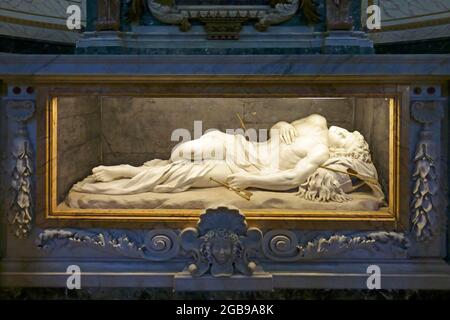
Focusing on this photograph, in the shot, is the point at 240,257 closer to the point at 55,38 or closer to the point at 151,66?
the point at 151,66

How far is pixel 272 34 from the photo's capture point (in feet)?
10.8

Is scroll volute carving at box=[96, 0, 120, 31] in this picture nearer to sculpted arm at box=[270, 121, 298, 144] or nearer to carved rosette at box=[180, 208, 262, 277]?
sculpted arm at box=[270, 121, 298, 144]

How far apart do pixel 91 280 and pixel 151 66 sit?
4.13 ft

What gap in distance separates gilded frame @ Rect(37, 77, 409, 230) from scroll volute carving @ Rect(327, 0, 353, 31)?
413mm

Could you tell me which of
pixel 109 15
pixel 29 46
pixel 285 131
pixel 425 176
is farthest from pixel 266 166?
pixel 29 46

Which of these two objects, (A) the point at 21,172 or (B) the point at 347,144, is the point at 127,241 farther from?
(B) the point at 347,144

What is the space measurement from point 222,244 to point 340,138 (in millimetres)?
979

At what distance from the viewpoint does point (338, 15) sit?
326cm

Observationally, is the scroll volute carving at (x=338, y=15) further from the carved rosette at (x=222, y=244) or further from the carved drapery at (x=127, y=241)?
the carved drapery at (x=127, y=241)

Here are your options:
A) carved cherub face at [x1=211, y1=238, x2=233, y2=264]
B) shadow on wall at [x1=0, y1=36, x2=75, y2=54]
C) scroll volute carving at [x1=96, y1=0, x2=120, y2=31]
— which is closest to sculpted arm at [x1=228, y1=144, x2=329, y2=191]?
carved cherub face at [x1=211, y1=238, x2=233, y2=264]

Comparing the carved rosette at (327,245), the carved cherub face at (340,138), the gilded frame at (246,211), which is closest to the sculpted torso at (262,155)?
the carved cherub face at (340,138)

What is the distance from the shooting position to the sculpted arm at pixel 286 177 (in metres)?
3.21

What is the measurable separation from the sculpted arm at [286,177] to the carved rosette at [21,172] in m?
1.17
